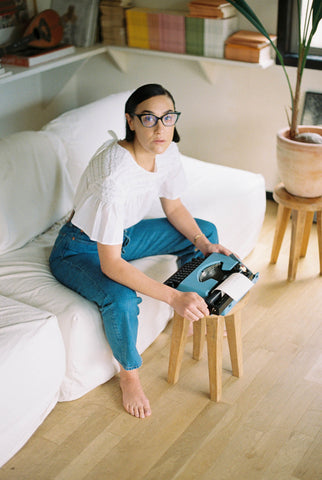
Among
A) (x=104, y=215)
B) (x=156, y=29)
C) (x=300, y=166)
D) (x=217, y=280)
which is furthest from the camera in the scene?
(x=156, y=29)

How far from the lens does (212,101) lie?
335cm

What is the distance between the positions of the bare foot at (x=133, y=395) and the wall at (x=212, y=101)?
1702mm

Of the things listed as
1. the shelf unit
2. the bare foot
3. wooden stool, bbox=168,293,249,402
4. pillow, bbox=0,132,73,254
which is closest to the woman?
the bare foot

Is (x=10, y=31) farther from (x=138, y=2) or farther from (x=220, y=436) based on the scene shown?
(x=220, y=436)

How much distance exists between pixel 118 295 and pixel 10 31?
175cm

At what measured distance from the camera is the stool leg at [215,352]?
6.32ft

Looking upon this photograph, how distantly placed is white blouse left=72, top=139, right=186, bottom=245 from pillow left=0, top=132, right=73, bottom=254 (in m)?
0.38

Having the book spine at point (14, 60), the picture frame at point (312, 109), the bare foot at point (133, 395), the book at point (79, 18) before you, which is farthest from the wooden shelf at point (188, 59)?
the bare foot at point (133, 395)

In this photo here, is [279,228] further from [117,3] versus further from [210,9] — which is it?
[117,3]

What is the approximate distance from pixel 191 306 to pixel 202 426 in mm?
416

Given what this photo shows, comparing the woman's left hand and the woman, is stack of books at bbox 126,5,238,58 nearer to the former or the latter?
the woman

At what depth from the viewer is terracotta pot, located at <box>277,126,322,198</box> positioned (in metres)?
2.47

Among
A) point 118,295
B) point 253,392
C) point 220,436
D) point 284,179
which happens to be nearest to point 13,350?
point 118,295

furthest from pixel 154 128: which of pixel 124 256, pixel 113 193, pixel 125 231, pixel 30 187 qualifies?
pixel 30 187
